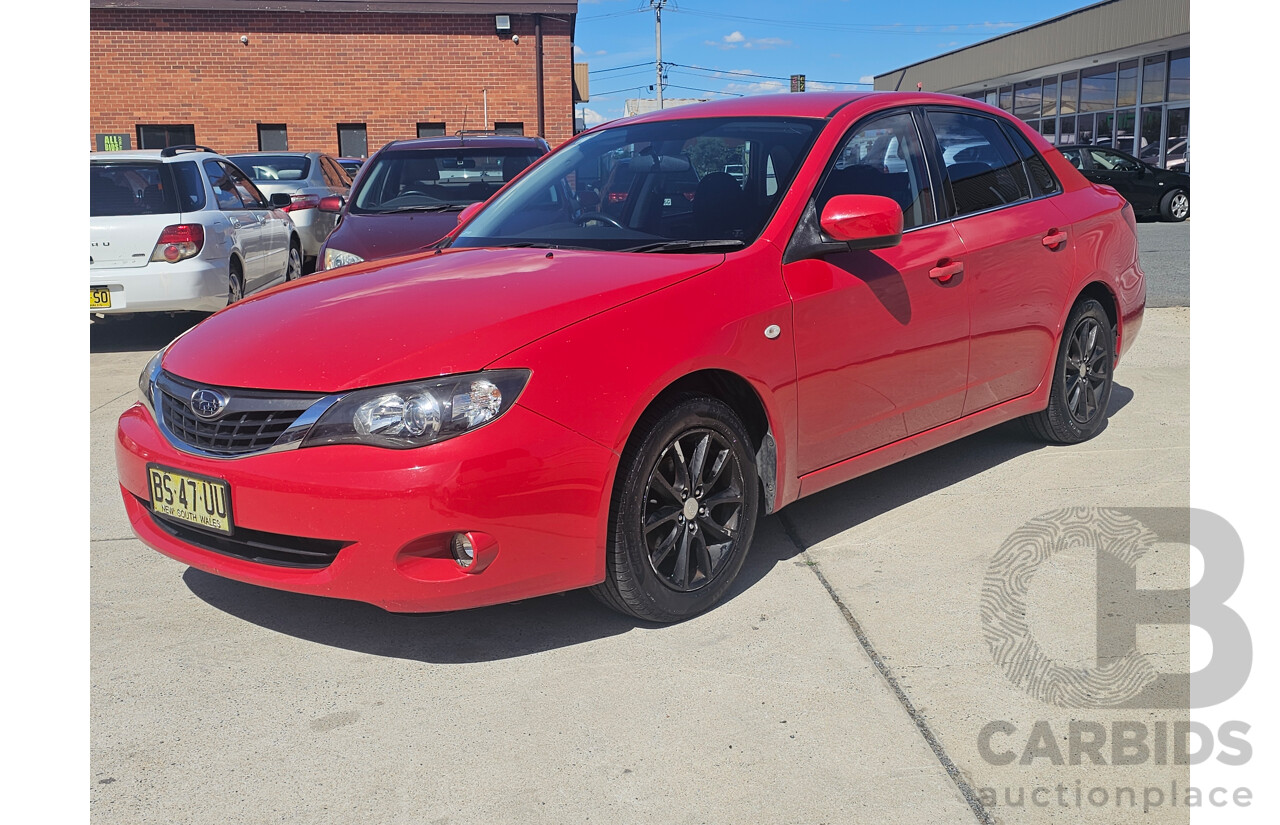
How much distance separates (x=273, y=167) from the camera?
1567 cm

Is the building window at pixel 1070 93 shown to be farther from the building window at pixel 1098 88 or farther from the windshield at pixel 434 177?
the windshield at pixel 434 177

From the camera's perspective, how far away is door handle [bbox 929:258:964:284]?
4.50 metres

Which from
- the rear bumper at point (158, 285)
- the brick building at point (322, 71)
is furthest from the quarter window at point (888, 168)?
the brick building at point (322, 71)

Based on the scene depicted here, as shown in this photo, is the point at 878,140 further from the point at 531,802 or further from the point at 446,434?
the point at 531,802

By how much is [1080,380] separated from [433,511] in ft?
12.4

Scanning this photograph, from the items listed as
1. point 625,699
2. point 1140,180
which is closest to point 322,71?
point 1140,180

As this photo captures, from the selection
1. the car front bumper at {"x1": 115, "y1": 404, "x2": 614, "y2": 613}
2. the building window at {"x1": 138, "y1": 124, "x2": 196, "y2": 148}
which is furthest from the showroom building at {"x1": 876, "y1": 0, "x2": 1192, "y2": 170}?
the car front bumper at {"x1": 115, "y1": 404, "x2": 614, "y2": 613}

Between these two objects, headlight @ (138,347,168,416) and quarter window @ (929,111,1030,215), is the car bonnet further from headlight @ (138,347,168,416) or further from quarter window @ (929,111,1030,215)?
quarter window @ (929,111,1030,215)

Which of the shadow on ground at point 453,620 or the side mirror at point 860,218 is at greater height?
the side mirror at point 860,218

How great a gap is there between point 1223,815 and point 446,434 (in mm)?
2141

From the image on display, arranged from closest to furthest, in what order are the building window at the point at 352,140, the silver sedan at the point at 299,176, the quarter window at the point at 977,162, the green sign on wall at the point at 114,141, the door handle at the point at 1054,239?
1. the quarter window at the point at 977,162
2. the door handle at the point at 1054,239
3. the silver sedan at the point at 299,176
4. the green sign on wall at the point at 114,141
5. the building window at the point at 352,140

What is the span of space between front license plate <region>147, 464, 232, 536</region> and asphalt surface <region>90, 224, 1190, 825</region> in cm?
45

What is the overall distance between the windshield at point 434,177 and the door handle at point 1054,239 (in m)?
4.91

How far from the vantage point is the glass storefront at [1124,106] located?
1107 inches
